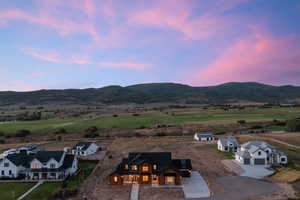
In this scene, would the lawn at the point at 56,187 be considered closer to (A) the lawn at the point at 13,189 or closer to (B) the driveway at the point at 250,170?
(A) the lawn at the point at 13,189

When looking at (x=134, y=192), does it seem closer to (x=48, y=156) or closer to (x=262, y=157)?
(x=48, y=156)

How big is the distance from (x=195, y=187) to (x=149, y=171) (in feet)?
22.1

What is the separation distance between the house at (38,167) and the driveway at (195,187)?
1860 cm

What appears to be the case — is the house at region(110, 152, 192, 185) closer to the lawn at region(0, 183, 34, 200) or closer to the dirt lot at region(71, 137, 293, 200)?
the dirt lot at region(71, 137, 293, 200)

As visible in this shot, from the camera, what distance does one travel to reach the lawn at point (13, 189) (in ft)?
98.1

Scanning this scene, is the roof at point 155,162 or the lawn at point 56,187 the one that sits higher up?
the roof at point 155,162

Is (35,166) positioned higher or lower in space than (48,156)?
lower

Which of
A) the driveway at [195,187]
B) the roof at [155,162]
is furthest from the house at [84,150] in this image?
the driveway at [195,187]

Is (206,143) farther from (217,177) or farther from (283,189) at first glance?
(283,189)

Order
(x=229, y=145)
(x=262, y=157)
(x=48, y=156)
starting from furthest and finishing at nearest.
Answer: (x=229, y=145) < (x=262, y=157) < (x=48, y=156)

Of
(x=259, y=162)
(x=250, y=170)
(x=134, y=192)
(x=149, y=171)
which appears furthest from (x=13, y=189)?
(x=259, y=162)

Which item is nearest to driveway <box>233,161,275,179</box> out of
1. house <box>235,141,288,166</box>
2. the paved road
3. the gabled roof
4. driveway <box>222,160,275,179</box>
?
driveway <box>222,160,275,179</box>

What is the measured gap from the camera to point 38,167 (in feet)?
122

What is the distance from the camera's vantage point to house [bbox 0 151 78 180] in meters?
36.8
